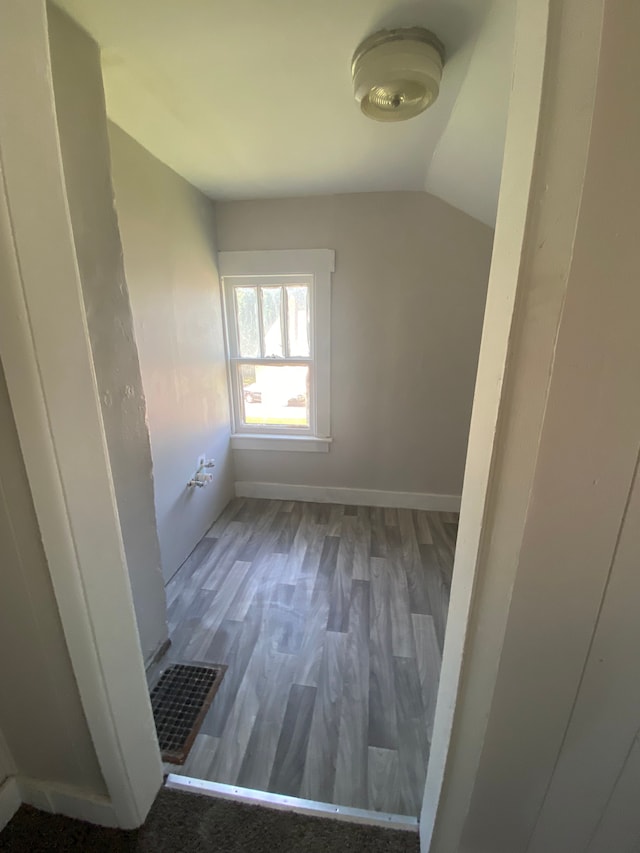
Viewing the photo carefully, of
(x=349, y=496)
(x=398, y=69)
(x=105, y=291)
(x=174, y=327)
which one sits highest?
(x=398, y=69)

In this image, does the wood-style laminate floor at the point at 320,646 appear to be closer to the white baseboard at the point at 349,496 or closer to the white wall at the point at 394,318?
the white baseboard at the point at 349,496

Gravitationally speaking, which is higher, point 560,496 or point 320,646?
point 560,496

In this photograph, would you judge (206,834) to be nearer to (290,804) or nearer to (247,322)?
(290,804)

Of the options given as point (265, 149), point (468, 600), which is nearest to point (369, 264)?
point (265, 149)

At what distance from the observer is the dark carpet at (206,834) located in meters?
0.98

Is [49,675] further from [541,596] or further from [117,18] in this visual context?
[117,18]

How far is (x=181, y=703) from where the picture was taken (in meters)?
1.43

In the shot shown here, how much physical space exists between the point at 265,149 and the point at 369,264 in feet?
3.22

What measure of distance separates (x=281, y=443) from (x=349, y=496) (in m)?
0.70

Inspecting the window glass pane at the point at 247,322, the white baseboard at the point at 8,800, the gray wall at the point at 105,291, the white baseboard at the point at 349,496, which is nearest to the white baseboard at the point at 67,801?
the white baseboard at the point at 8,800

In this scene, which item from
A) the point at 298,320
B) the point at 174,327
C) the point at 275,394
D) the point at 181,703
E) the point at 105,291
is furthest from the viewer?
the point at 275,394

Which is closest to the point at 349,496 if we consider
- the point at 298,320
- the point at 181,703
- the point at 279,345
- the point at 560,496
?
the point at 279,345

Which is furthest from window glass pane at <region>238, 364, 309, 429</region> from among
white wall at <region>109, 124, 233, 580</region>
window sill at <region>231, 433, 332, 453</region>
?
white wall at <region>109, 124, 233, 580</region>

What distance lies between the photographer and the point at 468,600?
685 millimetres
